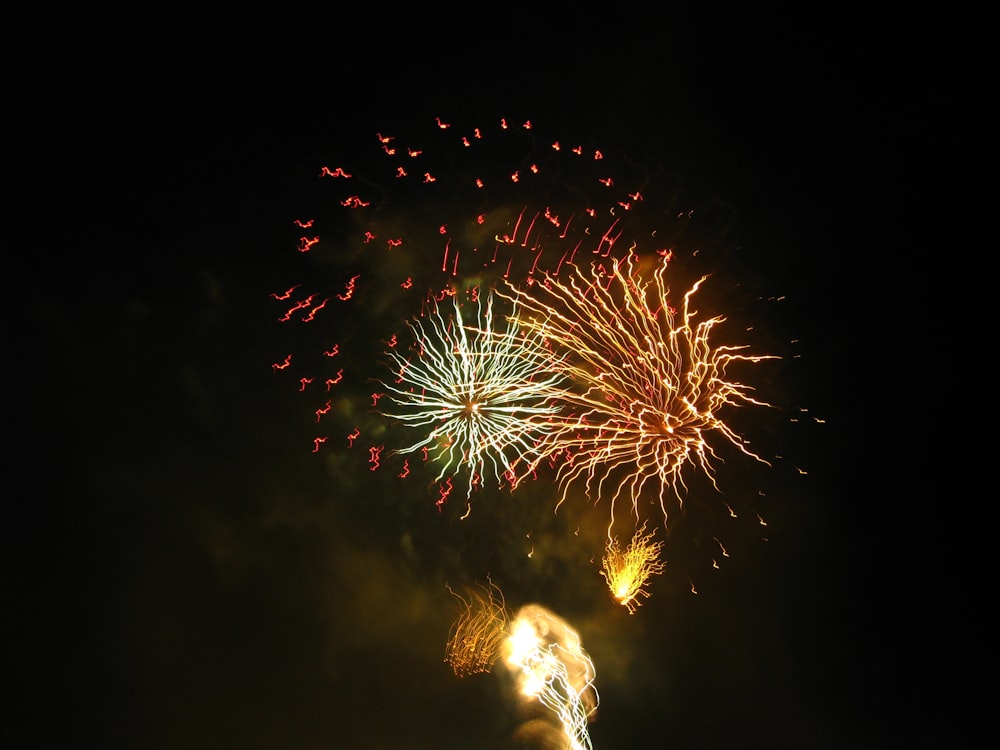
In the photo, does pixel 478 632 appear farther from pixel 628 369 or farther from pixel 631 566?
pixel 628 369

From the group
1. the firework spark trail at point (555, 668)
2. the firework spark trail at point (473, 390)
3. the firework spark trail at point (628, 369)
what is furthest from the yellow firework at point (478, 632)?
the firework spark trail at point (628, 369)

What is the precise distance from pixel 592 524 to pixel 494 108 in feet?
11.0

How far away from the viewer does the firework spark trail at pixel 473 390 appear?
503 centimetres

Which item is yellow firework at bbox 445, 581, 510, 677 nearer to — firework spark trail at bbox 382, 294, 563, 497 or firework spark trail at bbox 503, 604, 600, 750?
firework spark trail at bbox 503, 604, 600, 750

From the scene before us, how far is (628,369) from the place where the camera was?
5121 millimetres

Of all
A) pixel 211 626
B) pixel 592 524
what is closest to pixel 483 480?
pixel 592 524

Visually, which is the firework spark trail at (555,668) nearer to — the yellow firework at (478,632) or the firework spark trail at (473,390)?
the yellow firework at (478,632)

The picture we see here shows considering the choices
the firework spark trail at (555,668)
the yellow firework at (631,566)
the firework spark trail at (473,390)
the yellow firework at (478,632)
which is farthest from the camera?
the yellow firework at (631,566)

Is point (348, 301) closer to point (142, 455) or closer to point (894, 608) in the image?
point (142, 455)

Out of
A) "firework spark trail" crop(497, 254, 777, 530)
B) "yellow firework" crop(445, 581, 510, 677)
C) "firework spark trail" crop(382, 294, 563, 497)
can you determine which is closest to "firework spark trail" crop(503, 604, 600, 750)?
"yellow firework" crop(445, 581, 510, 677)

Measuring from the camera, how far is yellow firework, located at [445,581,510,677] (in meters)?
5.40

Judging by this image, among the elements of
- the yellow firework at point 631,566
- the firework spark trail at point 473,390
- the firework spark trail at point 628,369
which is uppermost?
the firework spark trail at point 628,369

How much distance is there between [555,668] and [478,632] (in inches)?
28.2

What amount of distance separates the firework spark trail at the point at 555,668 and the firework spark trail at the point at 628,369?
40.5 inches
